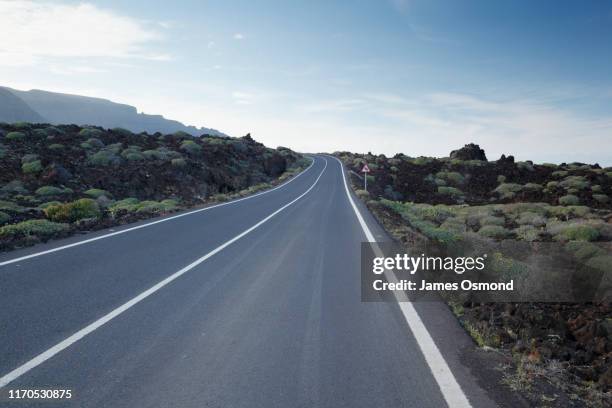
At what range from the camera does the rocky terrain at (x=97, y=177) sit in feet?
42.2

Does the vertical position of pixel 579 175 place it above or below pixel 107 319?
above

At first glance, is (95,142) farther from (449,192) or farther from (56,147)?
(449,192)

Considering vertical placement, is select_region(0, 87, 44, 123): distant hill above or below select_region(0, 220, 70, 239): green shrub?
above

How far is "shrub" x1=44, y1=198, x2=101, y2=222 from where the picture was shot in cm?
1248

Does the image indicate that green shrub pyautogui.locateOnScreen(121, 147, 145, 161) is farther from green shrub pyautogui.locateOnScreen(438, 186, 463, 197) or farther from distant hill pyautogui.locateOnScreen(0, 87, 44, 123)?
distant hill pyautogui.locateOnScreen(0, 87, 44, 123)

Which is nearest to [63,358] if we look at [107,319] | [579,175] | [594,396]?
[107,319]

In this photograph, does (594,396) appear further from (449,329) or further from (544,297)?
(544,297)

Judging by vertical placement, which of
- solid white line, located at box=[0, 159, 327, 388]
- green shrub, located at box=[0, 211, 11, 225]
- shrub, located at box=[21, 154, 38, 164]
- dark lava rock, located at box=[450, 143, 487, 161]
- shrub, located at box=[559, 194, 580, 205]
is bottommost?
Result: solid white line, located at box=[0, 159, 327, 388]

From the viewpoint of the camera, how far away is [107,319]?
14.8 feet

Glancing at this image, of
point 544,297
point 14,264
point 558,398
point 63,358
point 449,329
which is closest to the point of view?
point 558,398

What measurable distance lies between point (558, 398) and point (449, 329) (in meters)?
1.43

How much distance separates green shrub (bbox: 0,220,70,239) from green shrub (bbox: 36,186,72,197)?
1269 cm

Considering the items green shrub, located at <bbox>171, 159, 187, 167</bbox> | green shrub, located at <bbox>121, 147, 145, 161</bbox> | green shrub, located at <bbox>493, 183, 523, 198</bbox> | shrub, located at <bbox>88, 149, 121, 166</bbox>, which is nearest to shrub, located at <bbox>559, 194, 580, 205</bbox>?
green shrub, located at <bbox>493, 183, 523, 198</bbox>

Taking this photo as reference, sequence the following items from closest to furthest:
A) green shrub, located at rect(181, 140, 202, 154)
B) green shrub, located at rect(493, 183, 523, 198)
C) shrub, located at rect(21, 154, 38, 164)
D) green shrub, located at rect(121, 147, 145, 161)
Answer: shrub, located at rect(21, 154, 38, 164) < green shrub, located at rect(121, 147, 145, 161) < green shrub, located at rect(493, 183, 523, 198) < green shrub, located at rect(181, 140, 202, 154)
